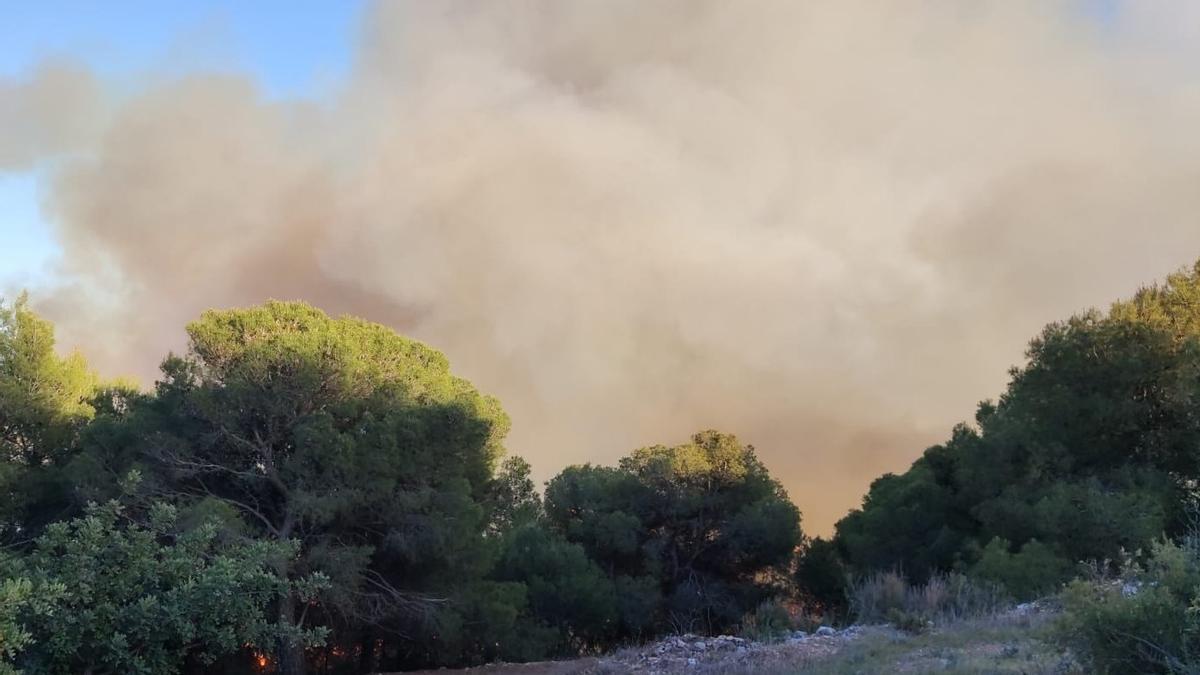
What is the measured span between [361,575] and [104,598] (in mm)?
13636

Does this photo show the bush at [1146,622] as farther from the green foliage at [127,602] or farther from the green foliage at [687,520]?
the green foliage at [687,520]

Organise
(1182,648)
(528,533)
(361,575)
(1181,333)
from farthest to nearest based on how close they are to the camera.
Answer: (528,533)
(1181,333)
(361,575)
(1182,648)

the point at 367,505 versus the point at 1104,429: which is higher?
the point at 1104,429

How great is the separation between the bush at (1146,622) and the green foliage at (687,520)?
82.6 ft

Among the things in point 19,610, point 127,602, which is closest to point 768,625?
point 127,602

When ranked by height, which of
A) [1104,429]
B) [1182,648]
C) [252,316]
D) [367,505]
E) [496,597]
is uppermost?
[252,316]

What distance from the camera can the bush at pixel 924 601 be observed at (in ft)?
47.5

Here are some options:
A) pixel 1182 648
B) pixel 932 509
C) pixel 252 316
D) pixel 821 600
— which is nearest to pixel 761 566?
pixel 821 600

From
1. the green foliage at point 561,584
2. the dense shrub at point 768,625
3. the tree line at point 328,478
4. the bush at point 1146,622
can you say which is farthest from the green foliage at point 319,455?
the bush at point 1146,622

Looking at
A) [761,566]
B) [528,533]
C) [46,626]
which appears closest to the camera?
[46,626]

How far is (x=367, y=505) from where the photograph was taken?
70.2 feet

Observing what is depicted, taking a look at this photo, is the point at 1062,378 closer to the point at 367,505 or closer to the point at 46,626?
the point at 367,505

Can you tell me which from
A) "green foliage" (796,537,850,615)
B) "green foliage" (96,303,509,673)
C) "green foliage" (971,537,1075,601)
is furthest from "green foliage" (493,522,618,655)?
"green foliage" (971,537,1075,601)

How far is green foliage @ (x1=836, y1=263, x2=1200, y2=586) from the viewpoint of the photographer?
69.8ft
